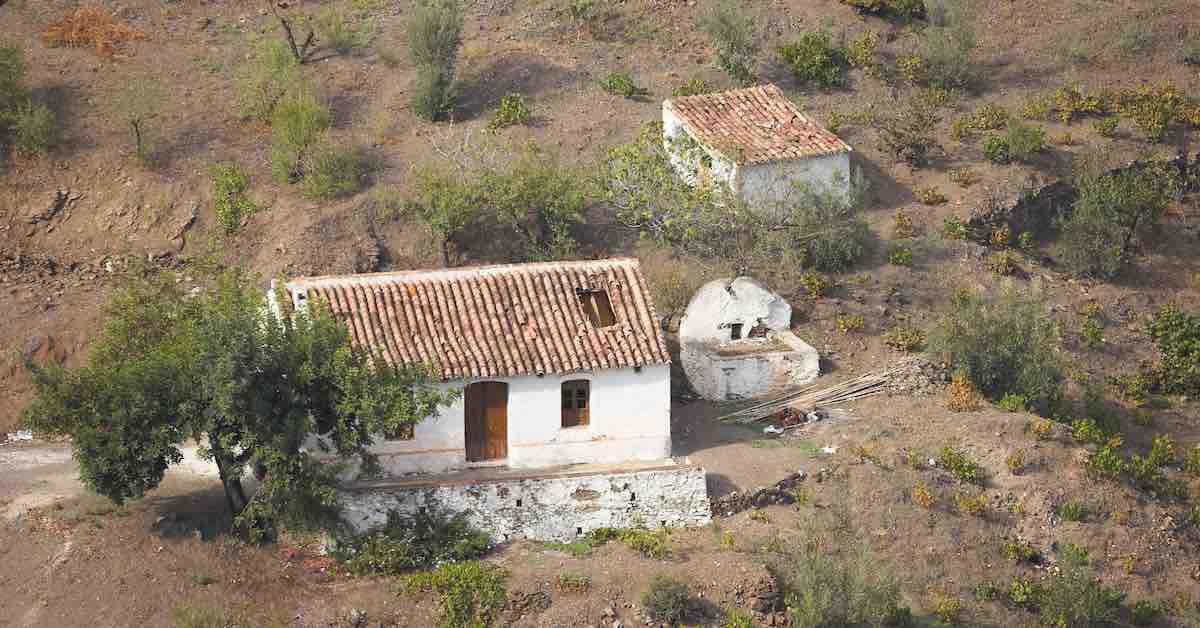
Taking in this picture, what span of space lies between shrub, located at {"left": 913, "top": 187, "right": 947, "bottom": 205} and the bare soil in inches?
7.4

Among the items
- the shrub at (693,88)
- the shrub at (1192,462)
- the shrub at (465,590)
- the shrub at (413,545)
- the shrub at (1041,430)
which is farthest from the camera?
the shrub at (693,88)

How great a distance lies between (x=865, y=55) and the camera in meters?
43.3

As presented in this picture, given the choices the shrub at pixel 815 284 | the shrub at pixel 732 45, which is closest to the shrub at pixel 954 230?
the shrub at pixel 815 284

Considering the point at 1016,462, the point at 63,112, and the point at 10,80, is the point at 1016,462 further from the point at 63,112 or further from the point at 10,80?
the point at 10,80

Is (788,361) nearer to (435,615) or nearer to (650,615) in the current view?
(650,615)

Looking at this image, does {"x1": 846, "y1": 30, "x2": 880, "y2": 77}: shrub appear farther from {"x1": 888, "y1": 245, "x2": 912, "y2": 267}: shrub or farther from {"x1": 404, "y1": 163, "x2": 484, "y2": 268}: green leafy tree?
{"x1": 404, "y1": 163, "x2": 484, "y2": 268}: green leafy tree

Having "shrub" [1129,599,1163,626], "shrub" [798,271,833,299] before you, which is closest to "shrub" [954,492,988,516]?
"shrub" [1129,599,1163,626]

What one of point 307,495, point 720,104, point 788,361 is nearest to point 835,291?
point 788,361

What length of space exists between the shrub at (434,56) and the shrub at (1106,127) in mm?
18437

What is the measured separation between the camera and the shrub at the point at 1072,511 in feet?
93.0

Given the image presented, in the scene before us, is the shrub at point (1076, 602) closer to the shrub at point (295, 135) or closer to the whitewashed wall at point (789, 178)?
the whitewashed wall at point (789, 178)

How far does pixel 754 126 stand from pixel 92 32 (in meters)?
19.5

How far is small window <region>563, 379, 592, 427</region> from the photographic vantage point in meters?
28.1

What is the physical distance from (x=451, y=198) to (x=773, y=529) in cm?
1221
